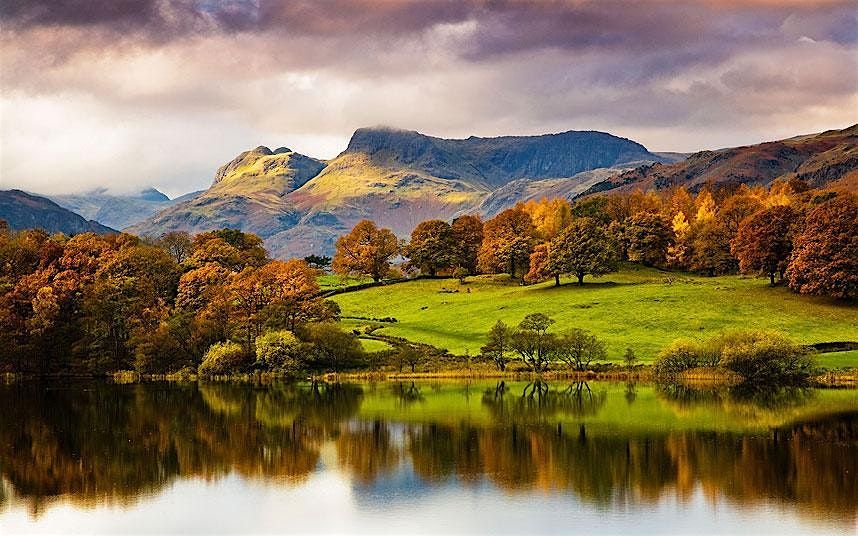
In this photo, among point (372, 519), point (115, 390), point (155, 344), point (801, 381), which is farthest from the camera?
point (155, 344)

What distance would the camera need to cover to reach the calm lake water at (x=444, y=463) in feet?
124

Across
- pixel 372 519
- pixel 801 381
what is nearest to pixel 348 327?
pixel 801 381

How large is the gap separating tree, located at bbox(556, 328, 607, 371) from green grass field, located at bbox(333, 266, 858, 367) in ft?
11.9

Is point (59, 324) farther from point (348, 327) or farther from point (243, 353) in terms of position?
point (348, 327)

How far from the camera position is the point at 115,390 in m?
89.0

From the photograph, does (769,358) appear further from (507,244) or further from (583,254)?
(507,244)

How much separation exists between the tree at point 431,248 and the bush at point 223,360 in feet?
205

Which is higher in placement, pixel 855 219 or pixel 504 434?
pixel 855 219

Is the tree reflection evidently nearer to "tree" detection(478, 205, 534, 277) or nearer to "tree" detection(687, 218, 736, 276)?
"tree" detection(687, 218, 736, 276)

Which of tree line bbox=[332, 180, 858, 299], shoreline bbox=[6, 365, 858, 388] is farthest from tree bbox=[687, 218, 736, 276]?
shoreline bbox=[6, 365, 858, 388]

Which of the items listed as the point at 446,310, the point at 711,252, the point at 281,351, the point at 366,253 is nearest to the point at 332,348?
the point at 281,351

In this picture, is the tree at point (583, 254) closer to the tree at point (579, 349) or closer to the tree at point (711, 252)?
the tree at point (711, 252)

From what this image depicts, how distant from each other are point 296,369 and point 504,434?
4378 centimetres

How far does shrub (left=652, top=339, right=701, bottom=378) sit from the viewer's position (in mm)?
80875
